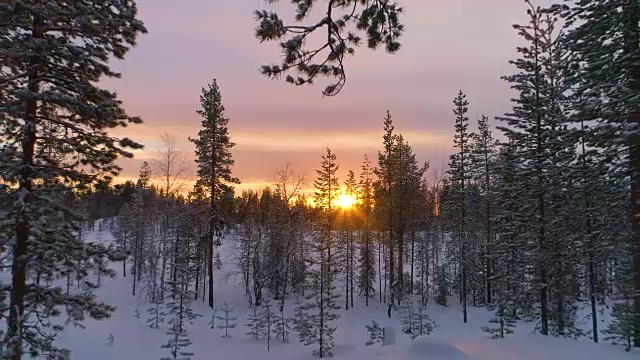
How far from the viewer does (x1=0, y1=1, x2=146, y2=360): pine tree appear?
8.06m

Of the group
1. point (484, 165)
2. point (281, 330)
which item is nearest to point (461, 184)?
point (484, 165)

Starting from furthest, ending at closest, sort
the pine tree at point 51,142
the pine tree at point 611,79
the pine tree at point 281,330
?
the pine tree at point 281,330, the pine tree at point 611,79, the pine tree at point 51,142

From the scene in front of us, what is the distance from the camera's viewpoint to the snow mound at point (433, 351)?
15.2 meters

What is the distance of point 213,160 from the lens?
32.6 metres

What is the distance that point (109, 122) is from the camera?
9320mm

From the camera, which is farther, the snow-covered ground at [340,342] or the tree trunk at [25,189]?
the snow-covered ground at [340,342]

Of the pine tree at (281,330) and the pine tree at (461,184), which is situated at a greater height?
the pine tree at (461,184)

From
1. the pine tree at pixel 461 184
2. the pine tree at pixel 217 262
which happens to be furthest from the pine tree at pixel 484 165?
the pine tree at pixel 217 262

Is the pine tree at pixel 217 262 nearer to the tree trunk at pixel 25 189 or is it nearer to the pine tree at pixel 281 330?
the pine tree at pixel 281 330

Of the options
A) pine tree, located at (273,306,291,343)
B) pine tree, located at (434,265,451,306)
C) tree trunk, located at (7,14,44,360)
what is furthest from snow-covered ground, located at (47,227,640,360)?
tree trunk, located at (7,14,44,360)

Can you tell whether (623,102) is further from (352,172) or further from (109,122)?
(352,172)

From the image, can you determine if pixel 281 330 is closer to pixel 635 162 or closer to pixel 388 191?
pixel 388 191

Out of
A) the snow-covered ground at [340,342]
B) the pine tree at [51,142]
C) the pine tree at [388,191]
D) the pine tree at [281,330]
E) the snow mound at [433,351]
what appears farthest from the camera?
the pine tree at [388,191]

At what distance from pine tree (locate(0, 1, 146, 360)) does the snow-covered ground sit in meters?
1.32
